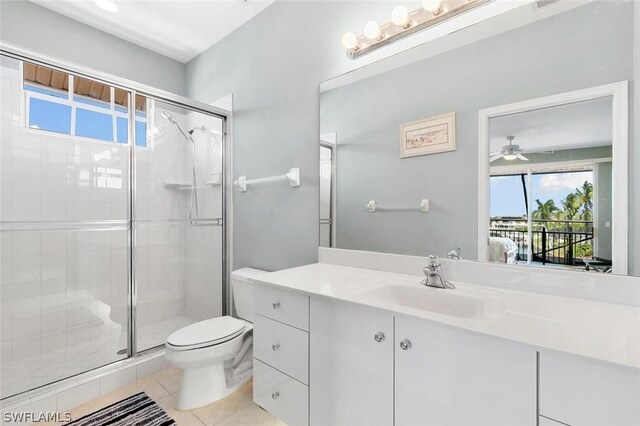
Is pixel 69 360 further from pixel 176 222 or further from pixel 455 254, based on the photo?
pixel 455 254

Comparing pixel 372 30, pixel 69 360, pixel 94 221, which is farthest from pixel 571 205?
pixel 69 360

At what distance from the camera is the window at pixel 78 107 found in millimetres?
1659

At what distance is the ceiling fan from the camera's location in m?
1.16

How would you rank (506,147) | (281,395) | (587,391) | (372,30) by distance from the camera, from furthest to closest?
(372,30) → (281,395) → (506,147) → (587,391)

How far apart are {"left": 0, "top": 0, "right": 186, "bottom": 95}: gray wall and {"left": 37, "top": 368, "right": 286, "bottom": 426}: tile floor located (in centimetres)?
203

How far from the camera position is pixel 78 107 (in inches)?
71.1

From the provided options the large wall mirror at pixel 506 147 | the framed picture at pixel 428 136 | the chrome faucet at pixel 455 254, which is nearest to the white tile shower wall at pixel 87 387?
the large wall mirror at pixel 506 147

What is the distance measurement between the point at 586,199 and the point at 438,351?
2.57 feet

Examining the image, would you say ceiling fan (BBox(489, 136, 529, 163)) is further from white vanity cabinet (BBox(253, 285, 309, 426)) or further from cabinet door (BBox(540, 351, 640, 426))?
white vanity cabinet (BBox(253, 285, 309, 426))

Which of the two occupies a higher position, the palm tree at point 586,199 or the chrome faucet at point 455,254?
the palm tree at point 586,199

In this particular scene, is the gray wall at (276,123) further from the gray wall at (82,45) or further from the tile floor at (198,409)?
the tile floor at (198,409)

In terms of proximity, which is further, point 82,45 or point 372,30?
point 82,45

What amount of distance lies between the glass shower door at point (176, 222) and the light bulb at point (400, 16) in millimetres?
1602

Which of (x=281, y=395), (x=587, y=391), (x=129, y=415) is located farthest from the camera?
(x=129, y=415)
